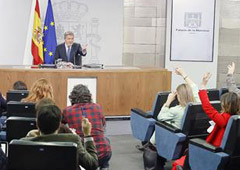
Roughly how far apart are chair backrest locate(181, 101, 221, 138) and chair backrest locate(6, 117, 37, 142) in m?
1.57

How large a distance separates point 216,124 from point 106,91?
10.6ft

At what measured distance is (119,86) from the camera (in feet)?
23.7

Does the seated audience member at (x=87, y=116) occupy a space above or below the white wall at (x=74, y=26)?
below

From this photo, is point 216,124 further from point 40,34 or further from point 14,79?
point 40,34

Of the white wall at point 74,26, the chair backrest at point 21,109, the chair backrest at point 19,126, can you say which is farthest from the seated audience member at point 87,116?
the white wall at point 74,26

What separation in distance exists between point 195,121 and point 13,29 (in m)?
5.61

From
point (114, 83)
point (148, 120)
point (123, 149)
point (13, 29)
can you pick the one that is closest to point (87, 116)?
point (148, 120)

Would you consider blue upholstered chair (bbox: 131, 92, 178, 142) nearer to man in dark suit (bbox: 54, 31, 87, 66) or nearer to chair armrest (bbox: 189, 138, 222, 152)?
chair armrest (bbox: 189, 138, 222, 152)

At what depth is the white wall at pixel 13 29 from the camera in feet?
30.1

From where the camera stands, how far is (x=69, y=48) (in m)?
7.92

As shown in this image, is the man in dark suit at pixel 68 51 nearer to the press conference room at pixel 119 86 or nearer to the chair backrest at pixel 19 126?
the press conference room at pixel 119 86

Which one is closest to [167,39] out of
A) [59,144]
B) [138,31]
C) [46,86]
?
[138,31]

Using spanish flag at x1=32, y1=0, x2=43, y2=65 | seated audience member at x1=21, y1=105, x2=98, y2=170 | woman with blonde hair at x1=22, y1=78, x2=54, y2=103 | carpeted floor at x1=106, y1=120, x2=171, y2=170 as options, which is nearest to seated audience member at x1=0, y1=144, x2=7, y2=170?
seated audience member at x1=21, y1=105, x2=98, y2=170

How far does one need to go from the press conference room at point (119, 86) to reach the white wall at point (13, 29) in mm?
20
